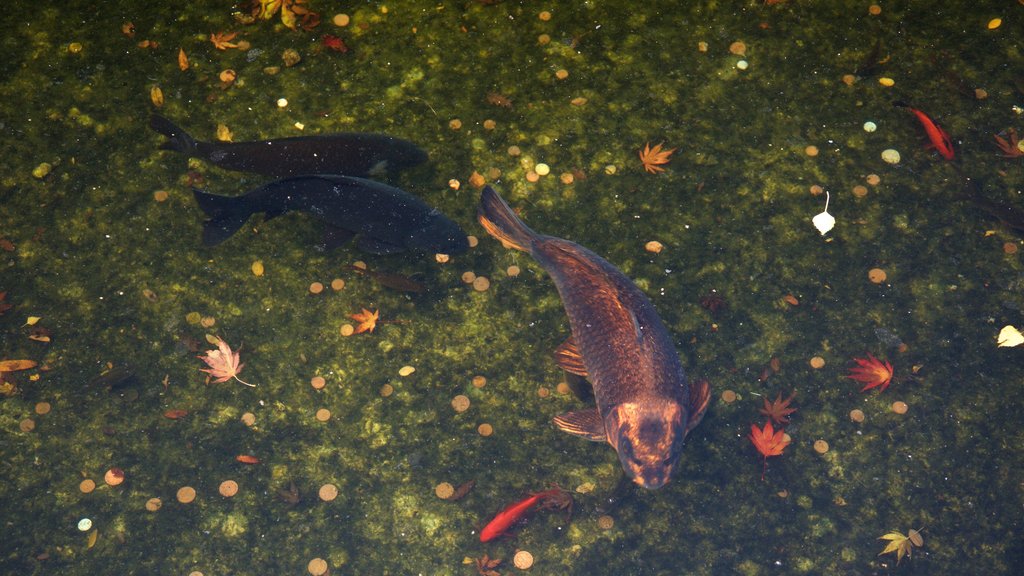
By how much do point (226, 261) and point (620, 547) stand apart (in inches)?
128

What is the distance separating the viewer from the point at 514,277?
4.75 metres

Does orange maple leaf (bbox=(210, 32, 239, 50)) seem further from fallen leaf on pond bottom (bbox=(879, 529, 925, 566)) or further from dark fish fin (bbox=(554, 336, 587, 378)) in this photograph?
fallen leaf on pond bottom (bbox=(879, 529, 925, 566))

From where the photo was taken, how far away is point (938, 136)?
5031mm

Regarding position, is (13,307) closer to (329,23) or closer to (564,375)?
(329,23)

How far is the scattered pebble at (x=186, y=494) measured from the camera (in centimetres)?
426

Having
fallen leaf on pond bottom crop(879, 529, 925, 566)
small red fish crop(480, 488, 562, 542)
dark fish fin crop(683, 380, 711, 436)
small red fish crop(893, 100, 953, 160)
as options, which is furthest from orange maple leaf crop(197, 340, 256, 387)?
small red fish crop(893, 100, 953, 160)

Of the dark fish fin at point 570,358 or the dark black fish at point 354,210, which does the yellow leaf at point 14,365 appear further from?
the dark fish fin at point 570,358

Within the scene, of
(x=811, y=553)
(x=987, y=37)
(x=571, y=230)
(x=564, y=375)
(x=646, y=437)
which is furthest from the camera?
(x=987, y=37)

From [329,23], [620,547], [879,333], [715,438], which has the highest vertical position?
[329,23]

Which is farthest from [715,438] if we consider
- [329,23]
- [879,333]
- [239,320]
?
[329,23]

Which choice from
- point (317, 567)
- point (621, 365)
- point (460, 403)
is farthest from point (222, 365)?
point (621, 365)

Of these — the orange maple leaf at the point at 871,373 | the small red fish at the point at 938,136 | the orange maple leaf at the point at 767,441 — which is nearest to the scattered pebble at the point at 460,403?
the orange maple leaf at the point at 767,441

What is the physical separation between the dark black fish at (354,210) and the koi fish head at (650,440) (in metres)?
1.68

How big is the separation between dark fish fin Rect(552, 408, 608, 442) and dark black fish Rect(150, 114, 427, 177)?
220 cm
